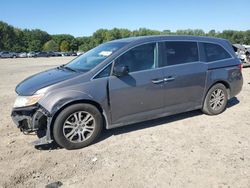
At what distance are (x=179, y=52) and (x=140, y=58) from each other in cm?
95

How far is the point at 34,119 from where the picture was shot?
170 inches

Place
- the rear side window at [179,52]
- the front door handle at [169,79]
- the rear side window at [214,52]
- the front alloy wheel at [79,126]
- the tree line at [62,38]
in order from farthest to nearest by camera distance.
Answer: the tree line at [62,38]
the rear side window at [214,52]
the rear side window at [179,52]
the front door handle at [169,79]
the front alloy wheel at [79,126]

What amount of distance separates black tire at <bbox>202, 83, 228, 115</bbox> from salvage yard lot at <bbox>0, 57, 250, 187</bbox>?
1.30 ft

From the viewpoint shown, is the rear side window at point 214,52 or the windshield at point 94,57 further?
the rear side window at point 214,52

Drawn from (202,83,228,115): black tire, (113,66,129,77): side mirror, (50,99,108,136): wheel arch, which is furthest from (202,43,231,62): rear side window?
(50,99,108,136): wheel arch

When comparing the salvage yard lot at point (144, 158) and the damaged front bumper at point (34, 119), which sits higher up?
the damaged front bumper at point (34, 119)

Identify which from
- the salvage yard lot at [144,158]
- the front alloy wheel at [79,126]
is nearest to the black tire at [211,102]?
the salvage yard lot at [144,158]

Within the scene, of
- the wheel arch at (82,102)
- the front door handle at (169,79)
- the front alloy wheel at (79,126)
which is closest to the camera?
the wheel arch at (82,102)

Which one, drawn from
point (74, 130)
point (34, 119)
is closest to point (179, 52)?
point (74, 130)

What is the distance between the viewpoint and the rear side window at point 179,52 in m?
5.18

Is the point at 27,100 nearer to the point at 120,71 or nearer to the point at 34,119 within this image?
the point at 34,119

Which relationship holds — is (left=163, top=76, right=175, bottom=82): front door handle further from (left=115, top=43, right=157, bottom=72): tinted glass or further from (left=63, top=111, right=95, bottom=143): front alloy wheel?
(left=63, top=111, right=95, bottom=143): front alloy wheel

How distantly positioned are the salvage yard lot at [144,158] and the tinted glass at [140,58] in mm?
1257

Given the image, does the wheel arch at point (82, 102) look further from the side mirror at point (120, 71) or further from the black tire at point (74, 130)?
the side mirror at point (120, 71)
